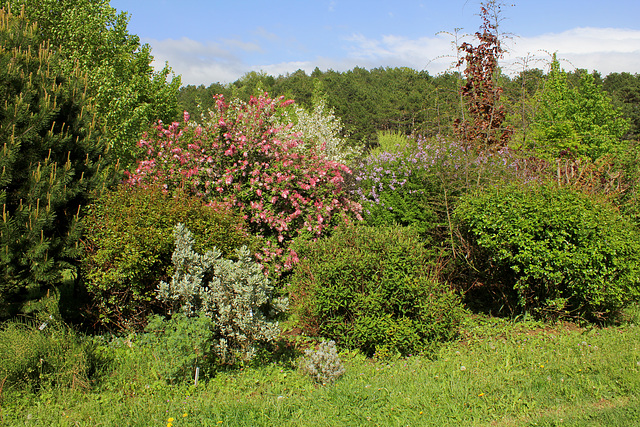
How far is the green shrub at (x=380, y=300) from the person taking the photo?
4832 mm

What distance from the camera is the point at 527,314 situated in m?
5.80

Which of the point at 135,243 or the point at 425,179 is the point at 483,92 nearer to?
the point at 425,179

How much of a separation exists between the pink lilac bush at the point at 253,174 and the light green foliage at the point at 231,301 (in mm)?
2364

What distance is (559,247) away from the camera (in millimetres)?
5305

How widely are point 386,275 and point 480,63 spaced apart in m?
5.30

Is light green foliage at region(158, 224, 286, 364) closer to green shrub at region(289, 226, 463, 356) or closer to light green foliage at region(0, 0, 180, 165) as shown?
green shrub at region(289, 226, 463, 356)

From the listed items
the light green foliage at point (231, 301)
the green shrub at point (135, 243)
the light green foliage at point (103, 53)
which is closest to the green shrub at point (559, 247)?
→ the light green foliage at point (231, 301)

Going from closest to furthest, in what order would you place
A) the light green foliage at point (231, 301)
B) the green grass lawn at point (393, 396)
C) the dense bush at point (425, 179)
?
the green grass lawn at point (393, 396) → the light green foliage at point (231, 301) → the dense bush at point (425, 179)

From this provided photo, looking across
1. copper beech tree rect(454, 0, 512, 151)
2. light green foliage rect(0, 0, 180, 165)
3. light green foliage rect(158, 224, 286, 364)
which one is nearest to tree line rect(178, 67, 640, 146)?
light green foliage rect(0, 0, 180, 165)

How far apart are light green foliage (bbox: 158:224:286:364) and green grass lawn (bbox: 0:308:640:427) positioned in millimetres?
296

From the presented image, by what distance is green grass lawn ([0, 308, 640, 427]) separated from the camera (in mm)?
3365

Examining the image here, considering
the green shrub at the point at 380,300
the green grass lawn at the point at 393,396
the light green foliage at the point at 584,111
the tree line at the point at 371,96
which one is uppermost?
the tree line at the point at 371,96

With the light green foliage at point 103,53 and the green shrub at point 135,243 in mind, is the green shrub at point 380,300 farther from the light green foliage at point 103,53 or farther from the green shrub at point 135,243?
the light green foliage at point 103,53

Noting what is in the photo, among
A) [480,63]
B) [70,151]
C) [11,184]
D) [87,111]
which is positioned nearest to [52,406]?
[11,184]
